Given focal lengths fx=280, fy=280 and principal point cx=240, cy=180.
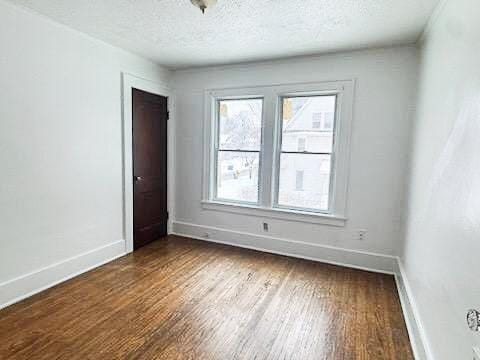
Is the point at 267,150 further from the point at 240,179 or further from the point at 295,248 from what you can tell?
the point at 295,248

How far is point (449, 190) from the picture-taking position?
1.60m

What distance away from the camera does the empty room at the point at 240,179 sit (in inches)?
74.9

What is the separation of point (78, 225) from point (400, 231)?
3.56 metres

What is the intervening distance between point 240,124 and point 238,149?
359mm

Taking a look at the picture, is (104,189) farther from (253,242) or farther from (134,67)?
(253,242)

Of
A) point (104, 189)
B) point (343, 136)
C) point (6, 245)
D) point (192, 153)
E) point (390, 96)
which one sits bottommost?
point (6, 245)

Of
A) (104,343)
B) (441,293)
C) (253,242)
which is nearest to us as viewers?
(441,293)

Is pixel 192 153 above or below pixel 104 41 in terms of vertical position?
below

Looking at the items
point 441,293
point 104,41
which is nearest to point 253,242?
point 441,293

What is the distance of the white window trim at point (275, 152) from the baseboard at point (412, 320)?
0.93 meters

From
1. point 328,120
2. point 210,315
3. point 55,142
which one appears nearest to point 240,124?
point 328,120

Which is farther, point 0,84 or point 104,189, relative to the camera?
point 104,189

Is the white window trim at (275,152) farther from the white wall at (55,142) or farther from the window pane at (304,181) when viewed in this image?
the white wall at (55,142)

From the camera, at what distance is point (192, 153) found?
4.26 metres
